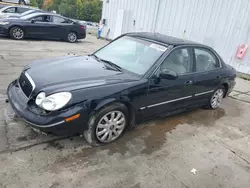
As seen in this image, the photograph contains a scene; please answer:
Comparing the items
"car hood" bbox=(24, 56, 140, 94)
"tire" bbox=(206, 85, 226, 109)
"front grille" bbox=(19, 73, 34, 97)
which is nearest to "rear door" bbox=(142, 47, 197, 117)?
"car hood" bbox=(24, 56, 140, 94)

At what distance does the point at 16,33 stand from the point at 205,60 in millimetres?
8943

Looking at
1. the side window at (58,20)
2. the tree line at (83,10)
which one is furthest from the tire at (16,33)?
the tree line at (83,10)

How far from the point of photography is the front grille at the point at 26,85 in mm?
2930

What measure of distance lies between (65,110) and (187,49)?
8.01 ft

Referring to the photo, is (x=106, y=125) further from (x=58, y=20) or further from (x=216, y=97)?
(x=58, y=20)

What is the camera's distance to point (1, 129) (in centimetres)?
318

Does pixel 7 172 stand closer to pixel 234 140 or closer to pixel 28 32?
pixel 234 140

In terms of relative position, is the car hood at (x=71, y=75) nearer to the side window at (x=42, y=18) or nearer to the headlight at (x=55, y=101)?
the headlight at (x=55, y=101)

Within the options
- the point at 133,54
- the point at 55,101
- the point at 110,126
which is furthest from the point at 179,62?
the point at 55,101

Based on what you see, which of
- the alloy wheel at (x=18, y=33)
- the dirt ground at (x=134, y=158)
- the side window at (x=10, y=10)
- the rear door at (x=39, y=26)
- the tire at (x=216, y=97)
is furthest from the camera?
the side window at (x=10, y=10)

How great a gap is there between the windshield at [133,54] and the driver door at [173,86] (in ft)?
0.64

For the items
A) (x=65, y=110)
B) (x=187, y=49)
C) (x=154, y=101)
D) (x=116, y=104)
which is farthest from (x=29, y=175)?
(x=187, y=49)

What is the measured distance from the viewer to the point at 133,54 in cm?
371

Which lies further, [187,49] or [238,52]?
[238,52]
